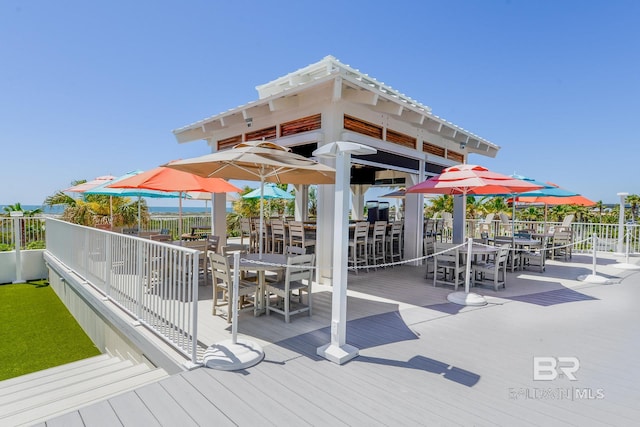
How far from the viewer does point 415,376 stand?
272 cm

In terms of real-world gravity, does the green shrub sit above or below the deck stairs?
above

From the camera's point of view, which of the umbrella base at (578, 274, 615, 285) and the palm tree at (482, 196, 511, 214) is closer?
the umbrella base at (578, 274, 615, 285)

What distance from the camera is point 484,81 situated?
1484 cm

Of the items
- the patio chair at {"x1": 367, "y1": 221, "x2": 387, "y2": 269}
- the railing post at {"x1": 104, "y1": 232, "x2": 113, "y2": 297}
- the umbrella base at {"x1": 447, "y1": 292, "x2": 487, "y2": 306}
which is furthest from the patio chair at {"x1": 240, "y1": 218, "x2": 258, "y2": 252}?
the umbrella base at {"x1": 447, "y1": 292, "x2": 487, "y2": 306}

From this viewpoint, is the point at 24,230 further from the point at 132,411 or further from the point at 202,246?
the point at 132,411

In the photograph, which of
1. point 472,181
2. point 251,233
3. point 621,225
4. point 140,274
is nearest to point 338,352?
point 140,274

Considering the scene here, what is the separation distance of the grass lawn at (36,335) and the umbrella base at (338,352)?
4.26 metres

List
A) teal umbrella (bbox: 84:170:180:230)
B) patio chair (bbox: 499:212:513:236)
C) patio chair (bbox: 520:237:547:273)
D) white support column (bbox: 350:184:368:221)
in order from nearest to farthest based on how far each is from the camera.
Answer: teal umbrella (bbox: 84:170:180:230), patio chair (bbox: 520:237:547:273), patio chair (bbox: 499:212:513:236), white support column (bbox: 350:184:368:221)

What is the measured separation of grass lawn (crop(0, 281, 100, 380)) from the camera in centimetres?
453

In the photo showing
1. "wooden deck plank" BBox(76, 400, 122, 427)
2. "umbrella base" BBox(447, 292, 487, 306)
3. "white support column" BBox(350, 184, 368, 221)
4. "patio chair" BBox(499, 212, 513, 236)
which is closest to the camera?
"wooden deck plank" BBox(76, 400, 122, 427)

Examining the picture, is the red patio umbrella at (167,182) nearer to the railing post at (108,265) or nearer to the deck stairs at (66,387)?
the railing post at (108,265)

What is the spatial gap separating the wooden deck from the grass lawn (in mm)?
2565

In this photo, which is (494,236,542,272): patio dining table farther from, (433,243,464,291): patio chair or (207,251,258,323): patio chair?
(207,251,258,323): patio chair

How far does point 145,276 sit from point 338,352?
2863 mm
